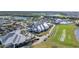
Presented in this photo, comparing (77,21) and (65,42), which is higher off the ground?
(77,21)
